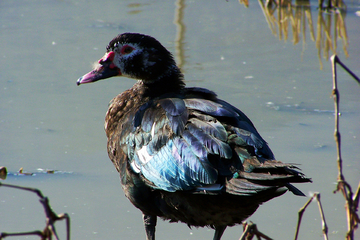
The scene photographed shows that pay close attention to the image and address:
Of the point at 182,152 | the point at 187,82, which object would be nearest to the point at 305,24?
the point at 187,82

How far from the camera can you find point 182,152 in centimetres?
295

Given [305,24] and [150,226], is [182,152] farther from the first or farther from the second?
[305,24]

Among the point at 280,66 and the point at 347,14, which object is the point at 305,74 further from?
the point at 347,14

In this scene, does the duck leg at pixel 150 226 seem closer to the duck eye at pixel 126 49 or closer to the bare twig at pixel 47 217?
the duck eye at pixel 126 49

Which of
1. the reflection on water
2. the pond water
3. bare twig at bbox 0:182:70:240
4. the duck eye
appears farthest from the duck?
the reflection on water

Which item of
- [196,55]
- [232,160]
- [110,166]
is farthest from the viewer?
[196,55]

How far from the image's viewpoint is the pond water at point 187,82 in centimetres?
394

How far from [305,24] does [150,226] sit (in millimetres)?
5896

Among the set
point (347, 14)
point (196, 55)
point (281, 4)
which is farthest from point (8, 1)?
point (347, 14)

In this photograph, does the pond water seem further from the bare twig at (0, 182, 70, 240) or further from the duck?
the bare twig at (0, 182, 70, 240)

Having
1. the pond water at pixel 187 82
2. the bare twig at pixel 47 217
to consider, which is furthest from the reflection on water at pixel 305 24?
the bare twig at pixel 47 217

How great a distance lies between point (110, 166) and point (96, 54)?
2.70 metres

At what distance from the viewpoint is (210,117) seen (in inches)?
121

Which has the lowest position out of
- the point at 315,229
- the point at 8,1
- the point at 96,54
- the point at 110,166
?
the point at 315,229
